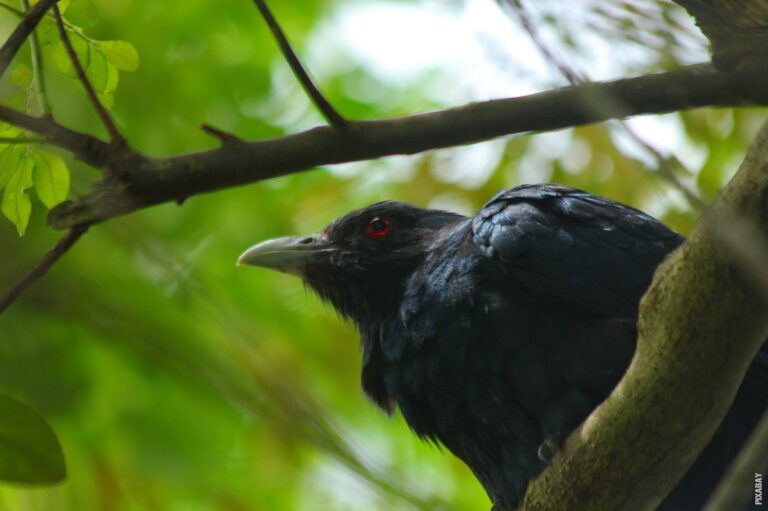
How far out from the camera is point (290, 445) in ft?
23.5

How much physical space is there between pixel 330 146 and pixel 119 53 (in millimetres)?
863

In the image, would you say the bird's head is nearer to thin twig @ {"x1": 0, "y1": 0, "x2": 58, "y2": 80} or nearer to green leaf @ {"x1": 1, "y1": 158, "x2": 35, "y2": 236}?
green leaf @ {"x1": 1, "y1": 158, "x2": 35, "y2": 236}

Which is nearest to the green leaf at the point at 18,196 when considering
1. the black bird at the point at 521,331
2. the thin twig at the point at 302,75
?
the thin twig at the point at 302,75

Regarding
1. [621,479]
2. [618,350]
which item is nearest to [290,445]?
[618,350]

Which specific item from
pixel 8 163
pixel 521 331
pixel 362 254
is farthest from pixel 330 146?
pixel 362 254

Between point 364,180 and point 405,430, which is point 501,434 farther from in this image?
point 405,430

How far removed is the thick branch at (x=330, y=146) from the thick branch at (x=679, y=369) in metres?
0.52

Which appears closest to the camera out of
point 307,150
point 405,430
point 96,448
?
point 307,150

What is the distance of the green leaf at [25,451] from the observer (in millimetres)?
3402

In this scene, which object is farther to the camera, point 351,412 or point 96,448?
point 351,412

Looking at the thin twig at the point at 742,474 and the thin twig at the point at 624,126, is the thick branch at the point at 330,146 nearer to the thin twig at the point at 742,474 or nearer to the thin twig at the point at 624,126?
the thin twig at the point at 624,126

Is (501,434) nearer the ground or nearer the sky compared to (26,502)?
nearer the sky

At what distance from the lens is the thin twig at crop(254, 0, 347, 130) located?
3541mm

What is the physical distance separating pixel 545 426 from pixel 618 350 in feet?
1.49
